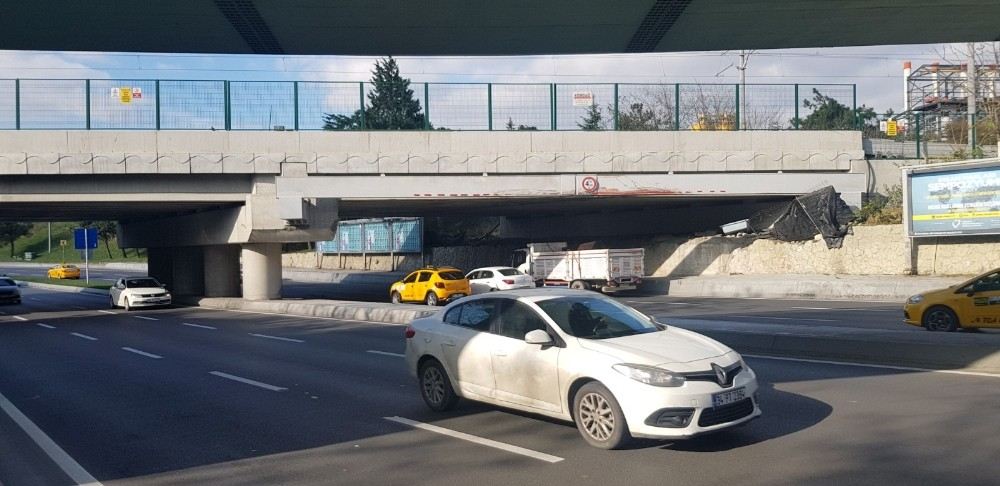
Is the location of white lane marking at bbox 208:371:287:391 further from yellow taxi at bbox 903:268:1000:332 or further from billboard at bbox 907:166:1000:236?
billboard at bbox 907:166:1000:236

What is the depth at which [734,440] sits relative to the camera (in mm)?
8344

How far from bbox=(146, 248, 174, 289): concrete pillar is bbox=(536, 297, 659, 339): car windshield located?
4016cm

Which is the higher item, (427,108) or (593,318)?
(427,108)

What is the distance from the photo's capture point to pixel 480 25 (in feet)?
32.6

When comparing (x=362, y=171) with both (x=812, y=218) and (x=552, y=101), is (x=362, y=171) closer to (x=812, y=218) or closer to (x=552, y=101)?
(x=552, y=101)

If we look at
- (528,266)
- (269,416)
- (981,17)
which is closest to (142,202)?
(528,266)

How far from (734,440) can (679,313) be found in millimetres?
17035

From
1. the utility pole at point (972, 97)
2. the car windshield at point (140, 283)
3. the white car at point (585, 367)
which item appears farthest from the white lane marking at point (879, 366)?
the car windshield at point (140, 283)

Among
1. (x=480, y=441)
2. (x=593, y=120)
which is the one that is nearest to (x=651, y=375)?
(x=480, y=441)

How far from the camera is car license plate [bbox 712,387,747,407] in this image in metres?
7.72

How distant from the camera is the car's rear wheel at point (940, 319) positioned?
54.8ft

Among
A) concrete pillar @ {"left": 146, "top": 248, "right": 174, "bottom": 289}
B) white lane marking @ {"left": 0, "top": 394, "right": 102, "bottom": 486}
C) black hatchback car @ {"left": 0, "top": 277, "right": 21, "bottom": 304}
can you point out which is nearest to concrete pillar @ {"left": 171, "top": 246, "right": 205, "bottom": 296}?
concrete pillar @ {"left": 146, "top": 248, "right": 174, "bottom": 289}

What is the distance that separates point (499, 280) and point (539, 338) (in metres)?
26.0

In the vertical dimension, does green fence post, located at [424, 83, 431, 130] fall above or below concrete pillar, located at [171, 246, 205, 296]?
above
